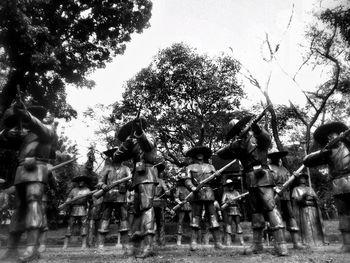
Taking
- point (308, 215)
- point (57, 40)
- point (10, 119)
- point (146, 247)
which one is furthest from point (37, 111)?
point (57, 40)

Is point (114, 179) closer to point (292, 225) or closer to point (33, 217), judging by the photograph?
point (33, 217)

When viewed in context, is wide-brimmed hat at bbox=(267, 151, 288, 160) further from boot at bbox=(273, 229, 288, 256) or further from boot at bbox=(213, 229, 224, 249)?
boot at bbox=(273, 229, 288, 256)

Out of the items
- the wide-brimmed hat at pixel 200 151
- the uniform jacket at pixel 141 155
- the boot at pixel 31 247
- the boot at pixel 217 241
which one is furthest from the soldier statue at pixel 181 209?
the boot at pixel 31 247

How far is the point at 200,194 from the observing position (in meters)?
8.78

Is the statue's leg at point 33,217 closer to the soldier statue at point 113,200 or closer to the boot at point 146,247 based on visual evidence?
the boot at point 146,247

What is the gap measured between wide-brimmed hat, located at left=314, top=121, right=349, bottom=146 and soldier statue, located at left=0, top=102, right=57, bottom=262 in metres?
5.46

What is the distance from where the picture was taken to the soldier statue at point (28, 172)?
5359mm

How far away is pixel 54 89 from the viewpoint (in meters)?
19.1

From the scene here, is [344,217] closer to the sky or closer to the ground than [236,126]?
closer to the ground

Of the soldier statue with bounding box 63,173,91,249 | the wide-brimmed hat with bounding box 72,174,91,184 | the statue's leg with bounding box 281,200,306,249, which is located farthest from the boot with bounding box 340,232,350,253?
the wide-brimmed hat with bounding box 72,174,91,184

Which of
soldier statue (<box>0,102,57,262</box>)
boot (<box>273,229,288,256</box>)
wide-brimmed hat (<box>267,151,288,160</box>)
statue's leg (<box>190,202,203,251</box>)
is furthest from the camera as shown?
wide-brimmed hat (<box>267,151,288,160</box>)

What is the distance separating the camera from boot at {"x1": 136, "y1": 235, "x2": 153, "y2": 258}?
5655 mm

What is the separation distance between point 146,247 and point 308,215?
180 inches

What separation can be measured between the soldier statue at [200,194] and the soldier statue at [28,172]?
4036 millimetres
